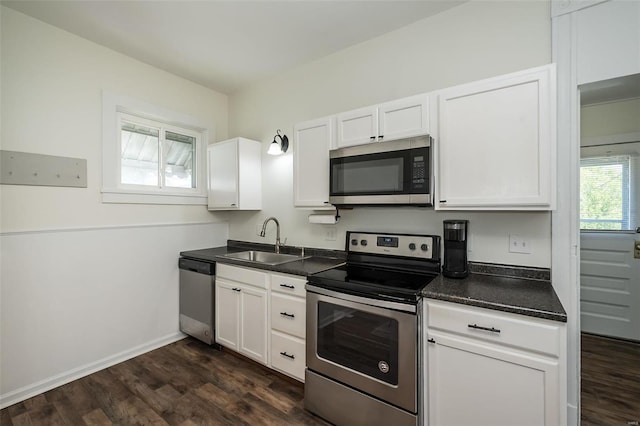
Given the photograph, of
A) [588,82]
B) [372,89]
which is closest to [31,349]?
[372,89]

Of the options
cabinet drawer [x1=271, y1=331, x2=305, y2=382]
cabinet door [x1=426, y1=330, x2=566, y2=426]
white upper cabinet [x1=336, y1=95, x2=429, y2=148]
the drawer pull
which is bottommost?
cabinet drawer [x1=271, y1=331, x2=305, y2=382]

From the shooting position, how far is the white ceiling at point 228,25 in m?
2.02

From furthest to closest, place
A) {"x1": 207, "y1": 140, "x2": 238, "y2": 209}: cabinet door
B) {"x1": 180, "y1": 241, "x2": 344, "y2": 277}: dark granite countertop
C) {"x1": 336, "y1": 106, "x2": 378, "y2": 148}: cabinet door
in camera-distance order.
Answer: {"x1": 207, "y1": 140, "x2": 238, "y2": 209}: cabinet door
{"x1": 180, "y1": 241, "x2": 344, "y2": 277}: dark granite countertop
{"x1": 336, "y1": 106, "x2": 378, "y2": 148}: cabinet door

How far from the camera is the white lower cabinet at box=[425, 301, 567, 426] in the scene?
4.07ft

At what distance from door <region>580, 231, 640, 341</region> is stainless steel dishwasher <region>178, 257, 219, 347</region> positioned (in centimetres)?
379

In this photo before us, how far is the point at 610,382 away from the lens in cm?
217

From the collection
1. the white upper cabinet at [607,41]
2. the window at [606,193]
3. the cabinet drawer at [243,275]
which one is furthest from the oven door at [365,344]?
the window at [606,193]

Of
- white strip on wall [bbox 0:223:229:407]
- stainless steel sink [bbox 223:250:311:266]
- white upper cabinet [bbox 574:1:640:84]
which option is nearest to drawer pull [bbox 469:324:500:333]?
white upper cabinet [bbox 574:1:640:84]

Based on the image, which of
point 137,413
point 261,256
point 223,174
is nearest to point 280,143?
point 223,174

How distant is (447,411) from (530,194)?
3.92 ft

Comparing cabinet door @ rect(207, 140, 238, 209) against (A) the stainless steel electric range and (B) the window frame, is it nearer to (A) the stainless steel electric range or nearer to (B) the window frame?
(A) the stainless steel electric range

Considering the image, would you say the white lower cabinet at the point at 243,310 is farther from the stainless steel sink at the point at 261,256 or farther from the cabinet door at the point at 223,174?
the cabinet door at the point at 223,174

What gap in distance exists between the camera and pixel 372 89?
242 cm

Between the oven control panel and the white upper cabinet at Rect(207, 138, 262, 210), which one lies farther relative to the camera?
the white upper cabinet at Rect(207, 138, 262, 210)
